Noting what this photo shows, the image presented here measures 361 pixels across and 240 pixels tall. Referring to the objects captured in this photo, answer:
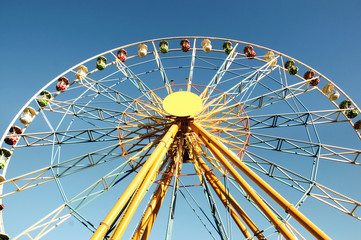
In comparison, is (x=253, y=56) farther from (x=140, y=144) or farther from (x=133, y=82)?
(x=140, y=144)

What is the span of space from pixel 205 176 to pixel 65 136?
670cm

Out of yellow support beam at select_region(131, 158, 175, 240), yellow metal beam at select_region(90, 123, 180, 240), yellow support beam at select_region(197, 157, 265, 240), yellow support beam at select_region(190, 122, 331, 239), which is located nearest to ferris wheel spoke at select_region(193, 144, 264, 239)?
yellow support beam at select_region(197, 157, 265, 240)

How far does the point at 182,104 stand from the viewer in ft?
33.7

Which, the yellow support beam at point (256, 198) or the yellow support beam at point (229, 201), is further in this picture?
the yellow support beam at point (229, 201)

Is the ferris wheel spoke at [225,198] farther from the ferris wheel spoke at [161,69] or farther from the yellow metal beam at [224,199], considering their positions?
the ferris wheel spoke at [161,69]

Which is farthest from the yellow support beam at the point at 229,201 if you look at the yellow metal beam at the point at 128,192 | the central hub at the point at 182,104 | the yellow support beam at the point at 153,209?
the yellow metal beam at the point at 128,192

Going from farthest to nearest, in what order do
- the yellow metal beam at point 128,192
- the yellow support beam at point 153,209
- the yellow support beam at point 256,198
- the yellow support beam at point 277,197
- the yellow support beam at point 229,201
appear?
the yellow support beam at point 229,201, the yellow support beam at point 153,209, the yellow support beam at point 256,198, the yellow support beam at point 277,197, the yellow metal beam at point 128,192

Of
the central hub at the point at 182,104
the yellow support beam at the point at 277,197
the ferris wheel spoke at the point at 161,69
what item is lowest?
the yellow support beam at the point at 277,197

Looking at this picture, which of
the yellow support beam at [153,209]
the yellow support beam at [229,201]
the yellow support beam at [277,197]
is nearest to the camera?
the yellow support beam at [277,197]

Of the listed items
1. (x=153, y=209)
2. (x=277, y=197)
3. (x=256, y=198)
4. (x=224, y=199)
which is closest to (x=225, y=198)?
(x=224, y=199)

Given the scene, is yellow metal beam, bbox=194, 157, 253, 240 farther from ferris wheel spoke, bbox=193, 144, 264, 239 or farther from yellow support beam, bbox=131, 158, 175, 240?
yellow support beam, bbox=131, 158, 175, 240

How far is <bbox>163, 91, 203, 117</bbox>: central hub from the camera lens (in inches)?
392

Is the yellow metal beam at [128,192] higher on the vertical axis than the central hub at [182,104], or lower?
lower

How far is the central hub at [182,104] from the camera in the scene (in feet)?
32.6
